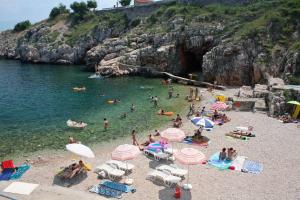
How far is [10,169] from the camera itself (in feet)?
70.7

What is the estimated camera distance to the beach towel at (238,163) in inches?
859

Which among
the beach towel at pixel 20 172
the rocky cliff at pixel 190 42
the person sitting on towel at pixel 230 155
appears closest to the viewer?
the beach towel at pixel 20 172

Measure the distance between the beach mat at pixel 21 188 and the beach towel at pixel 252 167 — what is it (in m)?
13.4

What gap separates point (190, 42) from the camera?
5778cm

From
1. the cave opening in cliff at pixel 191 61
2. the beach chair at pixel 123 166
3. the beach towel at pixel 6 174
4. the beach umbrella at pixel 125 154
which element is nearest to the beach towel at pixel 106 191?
the beach umbrella at pixel 125 154

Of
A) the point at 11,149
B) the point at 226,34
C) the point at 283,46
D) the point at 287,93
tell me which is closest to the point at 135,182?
the point at 11,149

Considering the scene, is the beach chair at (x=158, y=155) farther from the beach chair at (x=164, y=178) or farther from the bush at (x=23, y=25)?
the bush at (x=23, y=25)

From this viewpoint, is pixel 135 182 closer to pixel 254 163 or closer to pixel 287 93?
pixel 254 163

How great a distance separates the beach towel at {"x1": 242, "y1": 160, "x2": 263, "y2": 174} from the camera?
21359mm

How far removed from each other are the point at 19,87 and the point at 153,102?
999 inches

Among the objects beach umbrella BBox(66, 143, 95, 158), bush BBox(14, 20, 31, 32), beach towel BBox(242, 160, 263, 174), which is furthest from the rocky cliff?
beach umbrella BBox(66, 143, 95, 158)

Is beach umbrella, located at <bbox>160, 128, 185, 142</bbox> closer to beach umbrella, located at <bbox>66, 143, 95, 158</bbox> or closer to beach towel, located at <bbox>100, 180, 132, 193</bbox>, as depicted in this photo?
beach towel, located at <bbox>100, 180, 132, 193</bbox>

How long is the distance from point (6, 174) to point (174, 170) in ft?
35.9

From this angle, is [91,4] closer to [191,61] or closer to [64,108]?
[191,61]
